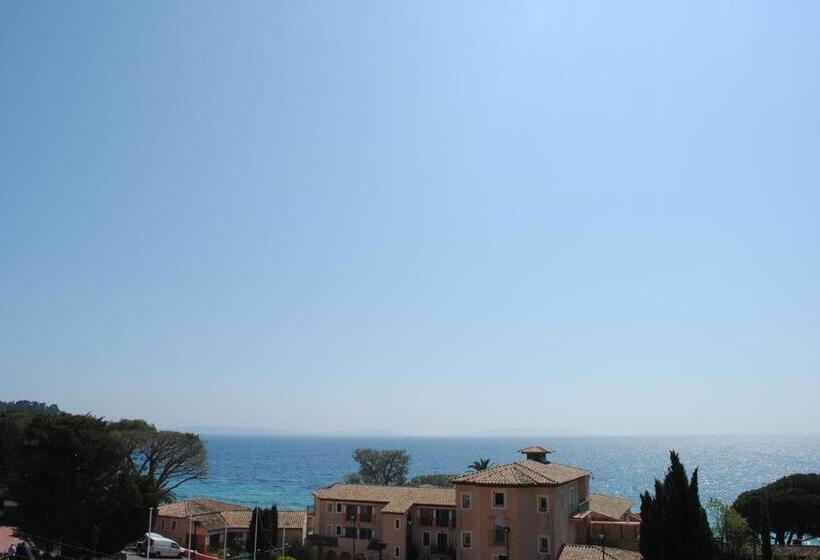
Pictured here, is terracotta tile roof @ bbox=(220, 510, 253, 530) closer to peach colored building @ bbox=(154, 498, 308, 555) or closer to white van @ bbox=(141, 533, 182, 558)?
peach colored building @ bbox=(154, 498, 308, 555)

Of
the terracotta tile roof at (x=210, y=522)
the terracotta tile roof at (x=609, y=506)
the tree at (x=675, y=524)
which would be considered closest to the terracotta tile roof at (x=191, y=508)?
the terracotta tile roof at (x=210, y=522)

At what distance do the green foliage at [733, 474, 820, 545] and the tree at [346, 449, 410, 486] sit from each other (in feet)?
146

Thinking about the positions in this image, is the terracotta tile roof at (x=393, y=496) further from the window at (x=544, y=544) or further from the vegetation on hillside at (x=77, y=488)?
the vegetation on hillside at (x=77, y=488)

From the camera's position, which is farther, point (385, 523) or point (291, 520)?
point (291, 520)

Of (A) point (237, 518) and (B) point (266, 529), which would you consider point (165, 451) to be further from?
(B) point (266, 529)

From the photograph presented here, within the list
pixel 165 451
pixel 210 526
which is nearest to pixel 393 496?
pixel 210 526

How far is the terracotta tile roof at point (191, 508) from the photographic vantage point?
184 feet

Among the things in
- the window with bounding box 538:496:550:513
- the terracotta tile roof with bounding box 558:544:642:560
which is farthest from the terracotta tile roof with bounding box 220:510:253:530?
the terracotta tile roof with bounding box 558:544:642:560

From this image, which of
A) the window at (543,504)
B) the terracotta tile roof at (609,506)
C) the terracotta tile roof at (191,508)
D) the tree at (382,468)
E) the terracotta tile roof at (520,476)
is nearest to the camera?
the window at (543,504)

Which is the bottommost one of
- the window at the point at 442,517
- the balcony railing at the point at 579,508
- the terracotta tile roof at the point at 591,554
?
the window at the point at 442,517

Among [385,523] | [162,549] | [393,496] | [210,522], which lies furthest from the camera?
[210,522]

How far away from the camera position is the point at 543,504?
41.2 metres

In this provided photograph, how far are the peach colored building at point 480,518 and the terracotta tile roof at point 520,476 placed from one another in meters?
0.07

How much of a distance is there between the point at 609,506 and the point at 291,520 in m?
28.9
